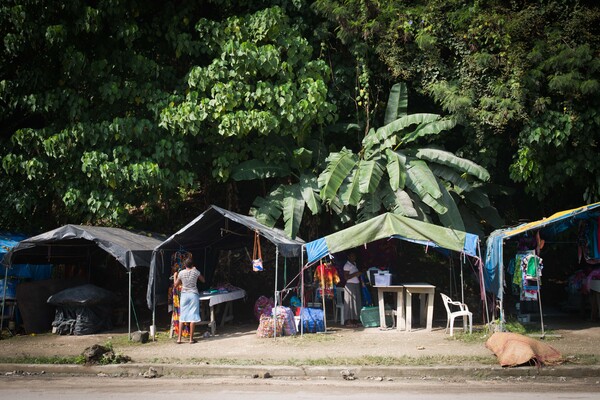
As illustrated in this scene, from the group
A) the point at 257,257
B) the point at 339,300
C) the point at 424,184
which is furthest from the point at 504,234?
the point at 257,257

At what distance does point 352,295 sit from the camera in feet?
49.5

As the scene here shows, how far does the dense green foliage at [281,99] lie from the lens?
14617mm

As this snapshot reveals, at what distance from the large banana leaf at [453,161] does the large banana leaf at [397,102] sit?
1271 mm

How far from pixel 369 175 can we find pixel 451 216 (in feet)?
7.28

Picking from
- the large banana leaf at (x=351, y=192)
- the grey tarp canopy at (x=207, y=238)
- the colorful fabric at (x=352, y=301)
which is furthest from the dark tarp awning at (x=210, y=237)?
the colorful fabric at (x=352, y=301)

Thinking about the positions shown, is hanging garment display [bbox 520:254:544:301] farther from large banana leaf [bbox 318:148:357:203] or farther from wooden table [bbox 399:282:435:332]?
large banana leaf [bbox 318:148:357:203]

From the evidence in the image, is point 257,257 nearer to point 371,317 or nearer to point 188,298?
point 188,298

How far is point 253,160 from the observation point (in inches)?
628

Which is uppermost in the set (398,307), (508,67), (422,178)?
(508,67)

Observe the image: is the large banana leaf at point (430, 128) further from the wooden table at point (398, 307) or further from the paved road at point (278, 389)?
the paved road at point (278, 389)

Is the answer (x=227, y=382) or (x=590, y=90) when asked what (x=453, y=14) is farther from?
(x=227, y=382)

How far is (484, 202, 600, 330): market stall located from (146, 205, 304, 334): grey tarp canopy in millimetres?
4146

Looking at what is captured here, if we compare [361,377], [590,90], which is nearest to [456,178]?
[590,90]

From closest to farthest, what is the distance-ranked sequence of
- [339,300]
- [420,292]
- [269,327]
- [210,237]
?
1. [269,327]
2. [420,292]
3. [210,237]
4. [339,300]
